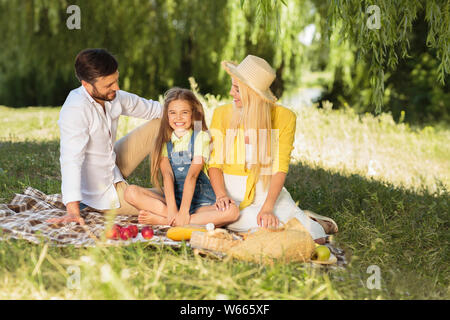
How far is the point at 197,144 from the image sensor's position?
149 inches

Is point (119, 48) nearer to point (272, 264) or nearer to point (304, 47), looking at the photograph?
point (304, 47)

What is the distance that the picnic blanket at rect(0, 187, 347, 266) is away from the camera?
3266 mm

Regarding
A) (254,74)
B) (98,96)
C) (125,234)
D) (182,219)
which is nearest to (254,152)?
(254,74)

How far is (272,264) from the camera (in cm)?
289

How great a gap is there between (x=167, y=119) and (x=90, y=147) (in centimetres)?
61

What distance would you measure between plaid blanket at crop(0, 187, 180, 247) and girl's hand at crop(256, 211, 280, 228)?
0.61 metres

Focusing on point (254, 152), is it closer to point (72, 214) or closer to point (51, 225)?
point (72, 214)

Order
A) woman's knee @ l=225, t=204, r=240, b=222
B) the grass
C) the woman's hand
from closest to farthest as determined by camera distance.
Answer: the grass → woman's knee @ l=225, t=204, r=240, b=222 → the woman's hand

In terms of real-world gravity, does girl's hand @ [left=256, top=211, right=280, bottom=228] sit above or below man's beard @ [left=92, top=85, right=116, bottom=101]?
below

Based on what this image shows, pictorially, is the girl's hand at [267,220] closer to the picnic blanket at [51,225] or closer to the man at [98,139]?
the picnic blanket at [51,225]

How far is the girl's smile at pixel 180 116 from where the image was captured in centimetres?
379

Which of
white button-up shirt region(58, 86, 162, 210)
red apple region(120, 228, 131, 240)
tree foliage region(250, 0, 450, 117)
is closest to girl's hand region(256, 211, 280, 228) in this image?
red apple region(120, 228, 131, 240)

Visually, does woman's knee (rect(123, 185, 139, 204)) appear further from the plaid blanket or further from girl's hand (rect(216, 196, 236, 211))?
girl's hand (rect(216, 196, 236, 211))
